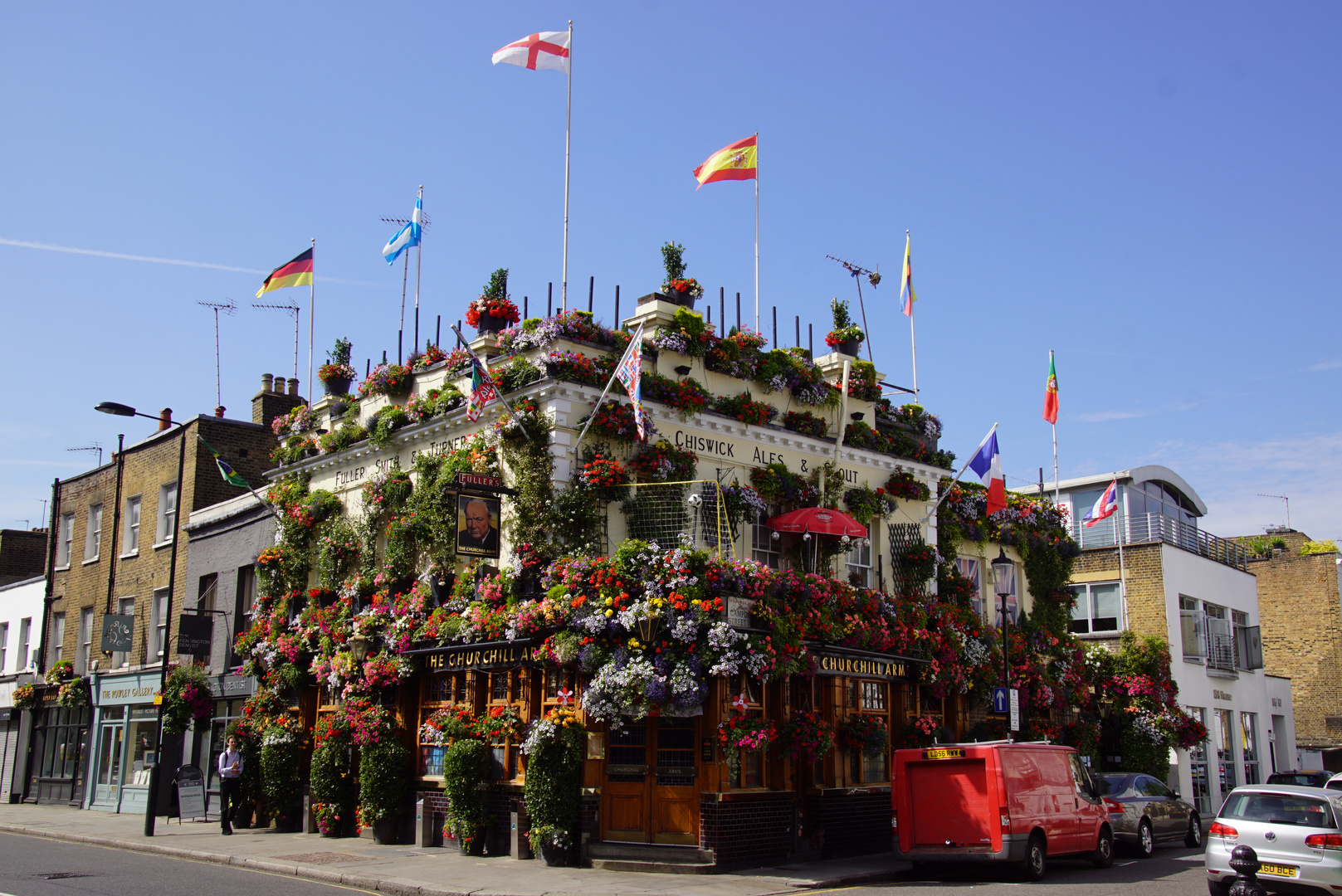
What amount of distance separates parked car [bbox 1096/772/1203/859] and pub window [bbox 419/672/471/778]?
1170cm

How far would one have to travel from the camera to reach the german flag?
25.2 meters

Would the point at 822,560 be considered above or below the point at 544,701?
above

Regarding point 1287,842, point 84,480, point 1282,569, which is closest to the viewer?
point 1287,842

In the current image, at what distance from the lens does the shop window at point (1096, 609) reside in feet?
105

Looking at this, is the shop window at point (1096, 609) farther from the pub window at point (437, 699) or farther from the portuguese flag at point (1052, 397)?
the pub window at point (437, 699)

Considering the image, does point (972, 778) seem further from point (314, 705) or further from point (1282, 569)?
point (1282, 569)

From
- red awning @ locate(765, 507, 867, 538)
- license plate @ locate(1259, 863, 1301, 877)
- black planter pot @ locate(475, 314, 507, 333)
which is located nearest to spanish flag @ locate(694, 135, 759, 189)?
black planter pot @ locate(475, 314, 507, 333)

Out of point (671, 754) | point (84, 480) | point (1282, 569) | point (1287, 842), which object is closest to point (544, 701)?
point (671, 754)

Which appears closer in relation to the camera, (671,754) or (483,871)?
(483,871)

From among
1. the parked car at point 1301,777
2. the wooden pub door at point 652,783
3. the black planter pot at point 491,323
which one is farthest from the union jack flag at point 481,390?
the parked car at point 1301,777

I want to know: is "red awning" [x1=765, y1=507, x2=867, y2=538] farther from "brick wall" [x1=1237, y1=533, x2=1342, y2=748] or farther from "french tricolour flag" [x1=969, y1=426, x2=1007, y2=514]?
"brick wall" [x1=1237, y1=533, x2=1342, y2=748]

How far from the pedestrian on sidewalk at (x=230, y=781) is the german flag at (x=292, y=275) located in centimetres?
999

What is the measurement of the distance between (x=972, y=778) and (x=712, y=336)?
31.0 ft

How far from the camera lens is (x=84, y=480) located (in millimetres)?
35031
